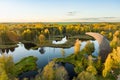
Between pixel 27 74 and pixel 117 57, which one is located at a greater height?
pixel 117 57

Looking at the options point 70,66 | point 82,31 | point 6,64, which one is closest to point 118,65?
point 70,66

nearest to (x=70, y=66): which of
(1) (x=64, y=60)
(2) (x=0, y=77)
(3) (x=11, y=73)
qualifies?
(1) (x=64, y=60)

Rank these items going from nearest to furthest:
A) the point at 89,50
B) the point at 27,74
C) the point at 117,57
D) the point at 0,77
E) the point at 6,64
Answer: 1. the point at 0,77
2. the point at 6,64
3. the point at 117,57
4. the point at 27,74
5. the point at 89,50

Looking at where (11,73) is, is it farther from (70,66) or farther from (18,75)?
(70,66)

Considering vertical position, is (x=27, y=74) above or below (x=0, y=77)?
below

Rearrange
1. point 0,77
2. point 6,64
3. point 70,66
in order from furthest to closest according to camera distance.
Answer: point 70,66 → point 6,64 → point 0,77

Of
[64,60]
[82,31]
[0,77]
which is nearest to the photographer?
[0,77]

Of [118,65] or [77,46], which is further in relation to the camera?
[77,46]

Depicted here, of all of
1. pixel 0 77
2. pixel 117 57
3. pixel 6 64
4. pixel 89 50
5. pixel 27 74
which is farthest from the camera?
pixel 89 50

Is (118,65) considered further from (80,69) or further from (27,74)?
(27,74)
